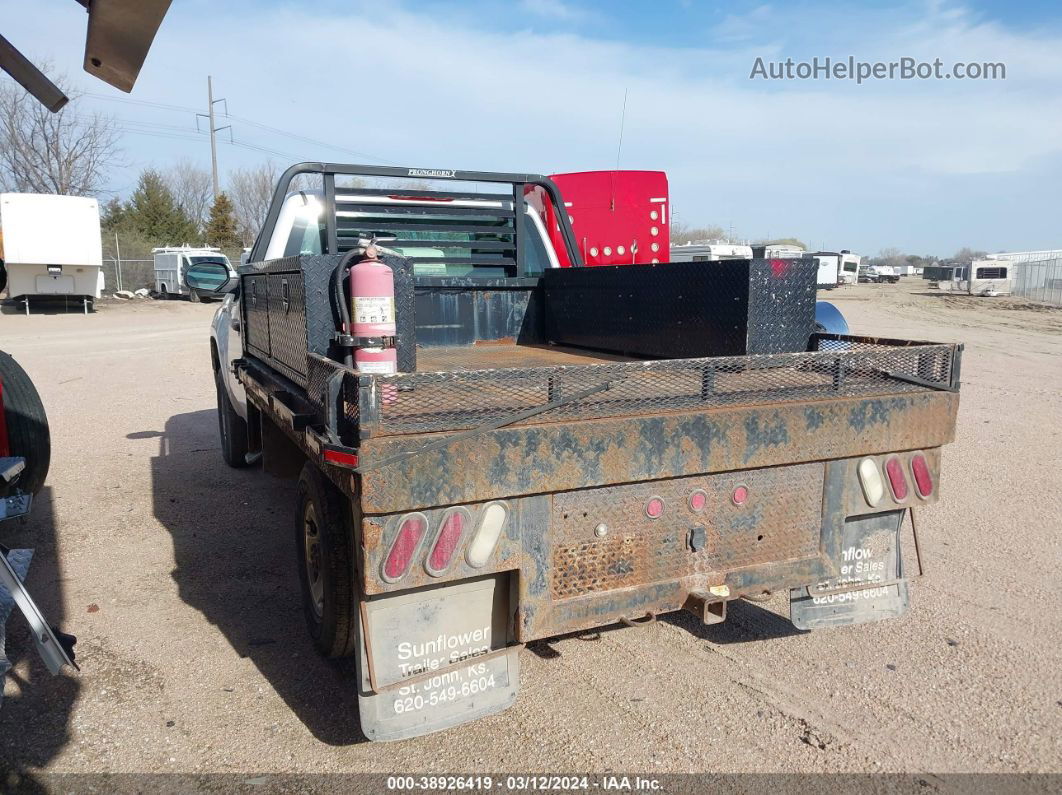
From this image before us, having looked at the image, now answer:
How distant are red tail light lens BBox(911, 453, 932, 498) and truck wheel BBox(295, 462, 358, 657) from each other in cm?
212

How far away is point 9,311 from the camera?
25.5 metres

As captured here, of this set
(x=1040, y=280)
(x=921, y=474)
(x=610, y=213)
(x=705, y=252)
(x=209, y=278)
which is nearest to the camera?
(x=921, y=474)

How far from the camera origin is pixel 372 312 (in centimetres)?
309

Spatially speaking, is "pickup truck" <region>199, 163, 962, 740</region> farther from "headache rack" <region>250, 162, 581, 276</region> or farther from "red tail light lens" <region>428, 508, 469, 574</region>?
"headache rack" <region>250, 162, 581, 276</region>

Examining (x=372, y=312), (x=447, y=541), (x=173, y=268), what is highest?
(x=173, y=268)

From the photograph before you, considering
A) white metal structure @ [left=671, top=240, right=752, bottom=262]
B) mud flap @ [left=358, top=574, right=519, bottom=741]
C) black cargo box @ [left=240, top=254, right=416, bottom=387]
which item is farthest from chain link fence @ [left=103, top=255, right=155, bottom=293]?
mud flap @ [left=358, top=574, right=519, bottom=741]

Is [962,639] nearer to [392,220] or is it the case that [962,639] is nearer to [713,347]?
[713,347]

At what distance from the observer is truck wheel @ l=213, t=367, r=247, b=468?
645cm

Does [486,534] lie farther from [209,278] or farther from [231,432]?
[231,432]

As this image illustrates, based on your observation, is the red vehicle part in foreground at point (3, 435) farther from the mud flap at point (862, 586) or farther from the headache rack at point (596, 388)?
the mud flap at point (862, 586)

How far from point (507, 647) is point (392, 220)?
323 centimetres

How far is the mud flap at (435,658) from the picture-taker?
2600 millimetres

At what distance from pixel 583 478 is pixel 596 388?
287 millimetres

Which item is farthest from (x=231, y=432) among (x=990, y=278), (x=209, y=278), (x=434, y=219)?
(x=990, y=278)
